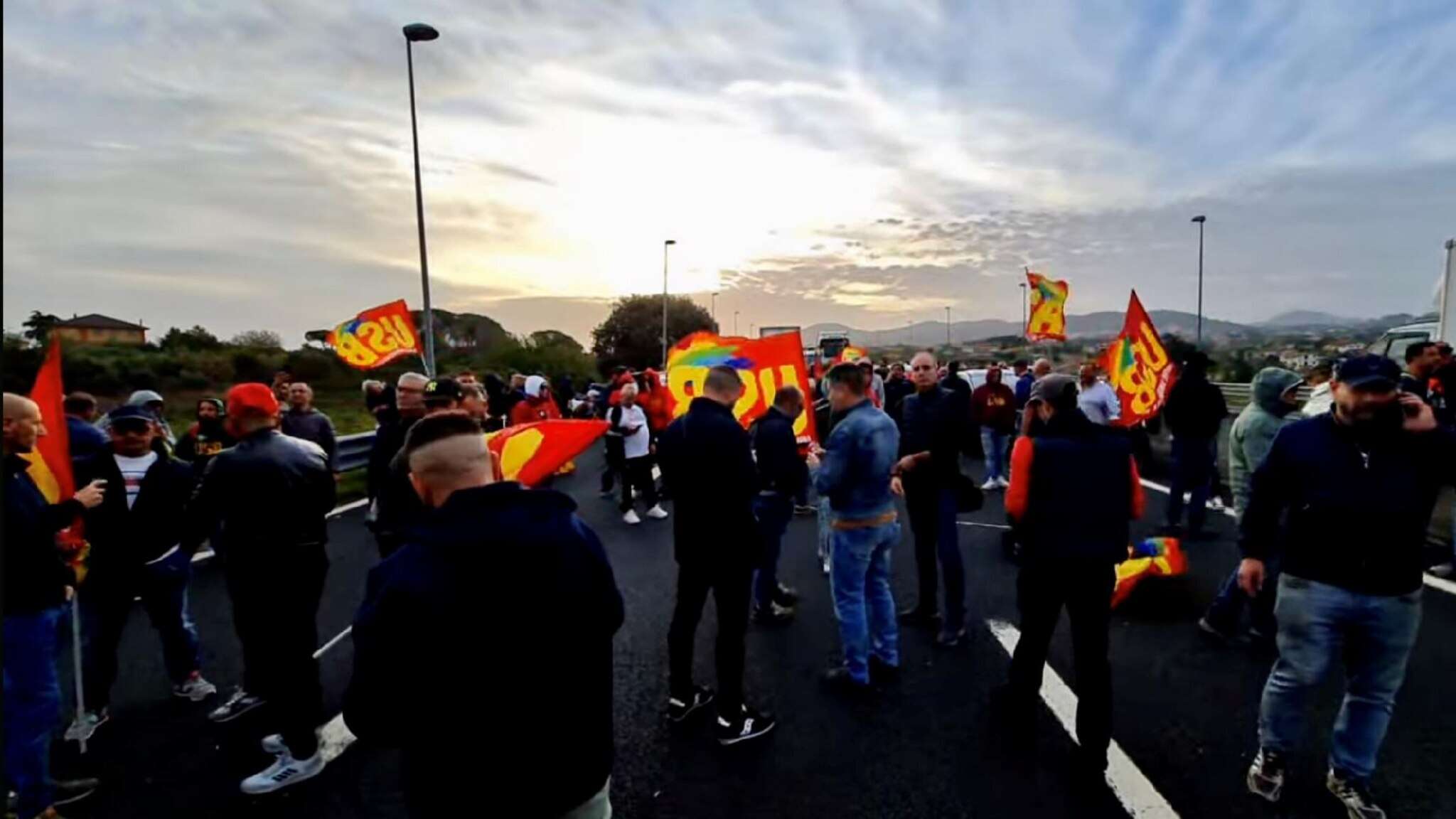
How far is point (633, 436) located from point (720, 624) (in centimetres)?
558

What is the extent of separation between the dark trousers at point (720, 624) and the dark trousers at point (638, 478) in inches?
212

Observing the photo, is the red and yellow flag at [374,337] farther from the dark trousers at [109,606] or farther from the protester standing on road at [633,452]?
the dark trousers at [109,606]

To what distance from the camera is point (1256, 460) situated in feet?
17.6

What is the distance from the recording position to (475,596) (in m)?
1.94

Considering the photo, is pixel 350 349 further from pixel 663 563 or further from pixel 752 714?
pixel 752 714

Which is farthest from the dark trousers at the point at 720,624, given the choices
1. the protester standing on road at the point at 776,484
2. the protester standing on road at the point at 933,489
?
the protester standing on road at the point at 933,489

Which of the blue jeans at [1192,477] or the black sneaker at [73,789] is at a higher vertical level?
the blue jeans at [1192,477]

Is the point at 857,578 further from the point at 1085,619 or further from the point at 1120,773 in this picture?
the point at 1120,773

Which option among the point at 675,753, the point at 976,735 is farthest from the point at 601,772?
the point at 976,735

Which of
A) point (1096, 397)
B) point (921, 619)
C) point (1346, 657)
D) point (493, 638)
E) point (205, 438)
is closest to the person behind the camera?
point (493, 638)

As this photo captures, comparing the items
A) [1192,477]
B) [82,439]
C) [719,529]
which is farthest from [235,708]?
[1192,477]

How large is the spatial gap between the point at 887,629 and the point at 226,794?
3468mm

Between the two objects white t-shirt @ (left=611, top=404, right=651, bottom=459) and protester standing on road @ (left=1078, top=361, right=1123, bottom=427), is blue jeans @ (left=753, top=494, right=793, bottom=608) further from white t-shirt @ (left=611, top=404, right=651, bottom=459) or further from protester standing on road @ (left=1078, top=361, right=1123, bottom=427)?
protester standing on road @ (left=1078, top=361, right=1123, bottom=427)

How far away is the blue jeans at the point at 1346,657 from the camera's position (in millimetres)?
3264
